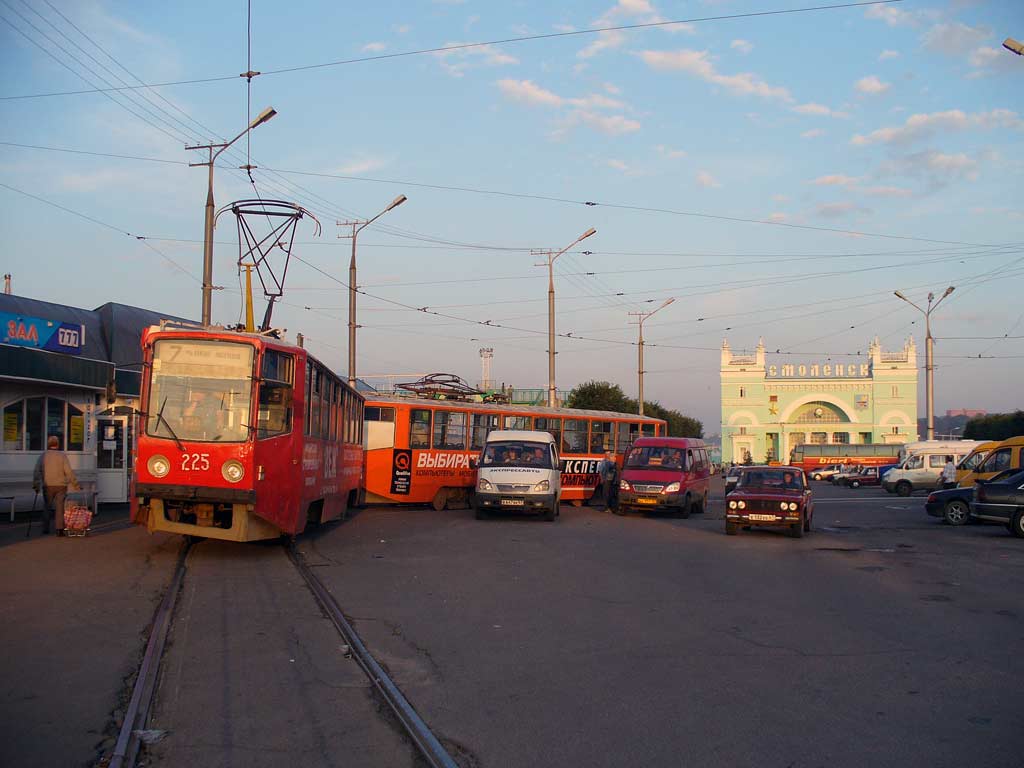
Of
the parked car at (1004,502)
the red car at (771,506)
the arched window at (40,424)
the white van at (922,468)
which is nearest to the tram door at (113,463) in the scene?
the arched window at (40,424)

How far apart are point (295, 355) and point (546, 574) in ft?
16.4

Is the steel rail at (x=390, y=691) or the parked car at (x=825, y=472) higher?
the steel rail at (x=390, y=691)

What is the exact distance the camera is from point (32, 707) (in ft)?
21.0

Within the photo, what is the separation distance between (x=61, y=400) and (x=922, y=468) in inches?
1617

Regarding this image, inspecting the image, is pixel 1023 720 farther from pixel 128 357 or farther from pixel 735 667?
pixel 128 357

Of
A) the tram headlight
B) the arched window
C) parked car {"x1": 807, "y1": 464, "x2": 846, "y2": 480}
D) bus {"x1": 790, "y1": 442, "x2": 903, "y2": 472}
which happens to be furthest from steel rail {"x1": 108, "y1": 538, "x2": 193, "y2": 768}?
bus {"x1": 790, "y1": 442, "x2": 903, "y2": 472}

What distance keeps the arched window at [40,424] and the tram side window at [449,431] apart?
29.3ft

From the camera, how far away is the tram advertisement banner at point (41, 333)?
21.2m

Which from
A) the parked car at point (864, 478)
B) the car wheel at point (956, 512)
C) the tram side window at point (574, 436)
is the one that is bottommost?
the parked car at point (864, 478)

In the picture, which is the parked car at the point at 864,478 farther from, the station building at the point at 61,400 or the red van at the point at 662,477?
the station building at the point at 61,400

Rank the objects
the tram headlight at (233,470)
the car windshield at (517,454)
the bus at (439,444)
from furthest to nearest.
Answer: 1. the bus at (439,444)
2. the car windshield at (517,454)
3. the tram headlight at (233,470)

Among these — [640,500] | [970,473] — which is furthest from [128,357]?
[970,473]

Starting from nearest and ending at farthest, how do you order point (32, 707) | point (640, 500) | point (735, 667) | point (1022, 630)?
1. point (32, 707)
2. point (735, 667)
3. point (1022, 630)
4. point (640, 500)

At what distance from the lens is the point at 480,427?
92.2 feet
